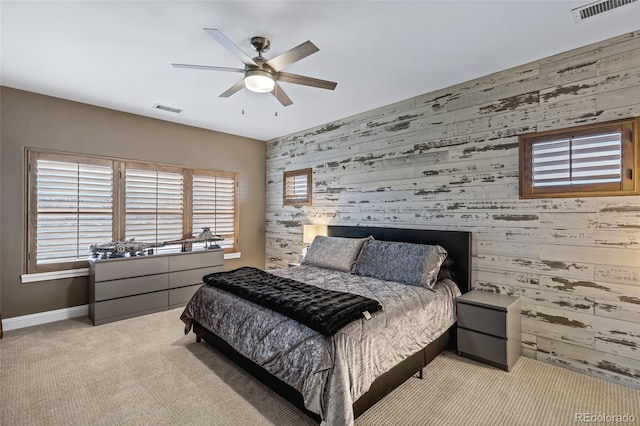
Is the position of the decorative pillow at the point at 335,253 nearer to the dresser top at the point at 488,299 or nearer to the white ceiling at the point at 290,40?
the dresser top at the point at 488,299

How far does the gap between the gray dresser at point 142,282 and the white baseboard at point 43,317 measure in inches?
9.9

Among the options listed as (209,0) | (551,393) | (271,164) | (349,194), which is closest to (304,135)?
(271,164)

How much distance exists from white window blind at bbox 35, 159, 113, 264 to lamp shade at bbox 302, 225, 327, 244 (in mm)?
2712

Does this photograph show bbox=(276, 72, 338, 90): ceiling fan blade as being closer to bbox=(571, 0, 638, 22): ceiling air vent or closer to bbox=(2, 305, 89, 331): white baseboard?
bbox=(571, 0, 638, 22): ceiling air vent

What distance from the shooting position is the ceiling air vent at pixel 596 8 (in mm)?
2088

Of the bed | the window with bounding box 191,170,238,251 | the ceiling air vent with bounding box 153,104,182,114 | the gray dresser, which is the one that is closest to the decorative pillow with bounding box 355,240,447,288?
the bed

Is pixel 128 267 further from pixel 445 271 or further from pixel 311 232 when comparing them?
pixel 445 271

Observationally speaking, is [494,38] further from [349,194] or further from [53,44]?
[53,44]

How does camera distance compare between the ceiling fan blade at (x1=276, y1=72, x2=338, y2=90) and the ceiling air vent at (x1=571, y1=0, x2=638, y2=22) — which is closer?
A: the ceiling air vent at (x1=571, y1=0, x2=638, y2=22)

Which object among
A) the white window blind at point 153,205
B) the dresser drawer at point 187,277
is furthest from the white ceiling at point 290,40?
the dresser drawer at point 187,277

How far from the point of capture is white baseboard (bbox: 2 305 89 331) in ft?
11.5

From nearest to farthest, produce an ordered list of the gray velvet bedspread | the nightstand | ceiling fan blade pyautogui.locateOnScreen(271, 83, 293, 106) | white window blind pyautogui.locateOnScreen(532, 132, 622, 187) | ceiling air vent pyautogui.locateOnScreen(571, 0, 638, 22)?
the gray velvet bedspread, ceiling air vent pyautogui.locateOnScreen(571, 0, 638, 22), white window blind pyautogui.locateOnScreen(532, 132, 622, 187), the nightstand, ceiling fan blade pyautogui.locateOnScreen(271, 83, 293, 106)

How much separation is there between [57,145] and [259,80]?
308cm

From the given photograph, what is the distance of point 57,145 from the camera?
377 cm
